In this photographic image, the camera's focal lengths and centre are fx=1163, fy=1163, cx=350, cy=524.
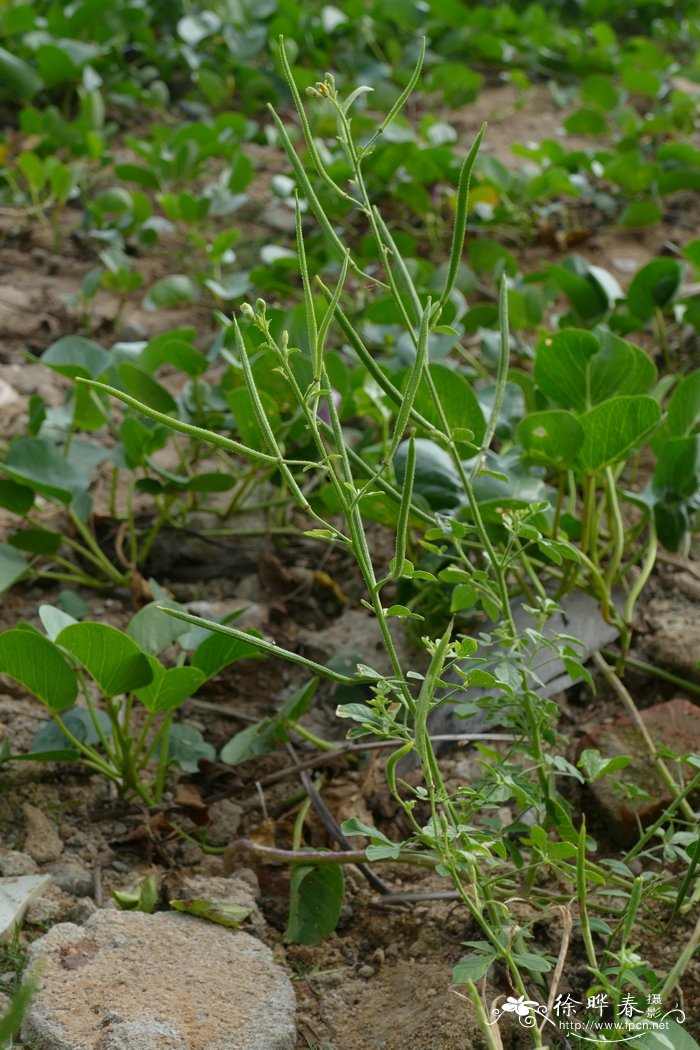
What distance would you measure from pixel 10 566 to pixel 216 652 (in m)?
0.34

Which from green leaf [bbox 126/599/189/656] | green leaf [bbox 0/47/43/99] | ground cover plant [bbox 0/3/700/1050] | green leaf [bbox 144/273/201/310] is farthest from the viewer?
green leaf [bbox 0/47/43/99]

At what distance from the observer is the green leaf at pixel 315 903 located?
100 centimetres

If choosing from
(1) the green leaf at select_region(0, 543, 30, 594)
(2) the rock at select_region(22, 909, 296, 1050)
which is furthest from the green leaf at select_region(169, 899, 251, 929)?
(1) the green leaf at select_region(0, 543, 30, 594)

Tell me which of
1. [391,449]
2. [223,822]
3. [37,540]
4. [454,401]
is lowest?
[223,822]

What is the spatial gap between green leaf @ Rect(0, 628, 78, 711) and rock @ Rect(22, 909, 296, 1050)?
0.20 metres

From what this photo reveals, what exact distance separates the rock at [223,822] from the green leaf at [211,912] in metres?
0.14

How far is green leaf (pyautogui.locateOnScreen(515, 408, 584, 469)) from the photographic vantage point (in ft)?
3.74

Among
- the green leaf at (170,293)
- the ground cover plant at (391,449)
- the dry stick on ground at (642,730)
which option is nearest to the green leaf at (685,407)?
the ground cover plant at (391,449)

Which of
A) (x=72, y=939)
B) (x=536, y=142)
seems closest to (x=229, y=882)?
(x=72, y=939)

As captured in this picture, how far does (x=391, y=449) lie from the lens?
735 mm

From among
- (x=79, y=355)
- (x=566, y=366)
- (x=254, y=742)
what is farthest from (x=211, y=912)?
(x=79, y=355)

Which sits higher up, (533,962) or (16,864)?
(533,962)

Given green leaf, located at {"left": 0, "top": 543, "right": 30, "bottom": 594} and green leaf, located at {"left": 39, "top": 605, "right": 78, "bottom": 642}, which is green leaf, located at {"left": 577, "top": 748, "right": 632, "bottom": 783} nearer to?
green leaf, located at {"left": 39, "top": 605, "right": 78, "bottom": 642}

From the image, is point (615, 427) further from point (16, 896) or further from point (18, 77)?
point (18, 77)
